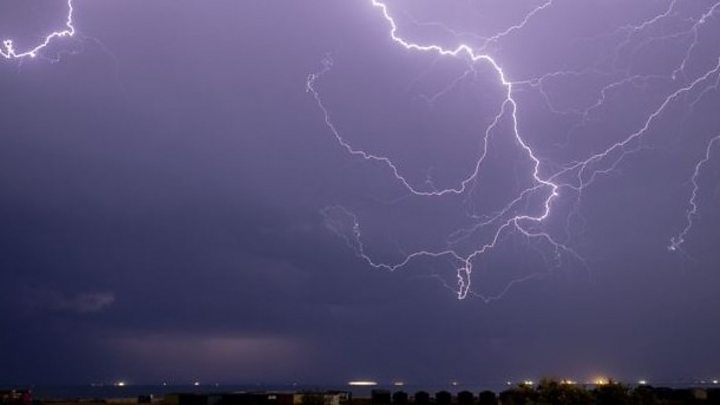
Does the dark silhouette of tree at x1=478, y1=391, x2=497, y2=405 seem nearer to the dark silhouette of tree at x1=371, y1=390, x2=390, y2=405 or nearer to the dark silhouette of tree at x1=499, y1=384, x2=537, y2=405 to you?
the dark silhouette of tree at x1=371, y1=390, x2=390, y2=405

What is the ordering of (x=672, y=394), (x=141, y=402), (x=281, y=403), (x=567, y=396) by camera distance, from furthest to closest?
(x=141, y=402) < (x=672, y=394) < (x=281, y=403) < (x=567, y=396)

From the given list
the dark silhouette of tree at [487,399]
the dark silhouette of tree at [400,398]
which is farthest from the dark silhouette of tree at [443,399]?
the dark silhouette of tree at [400,398]

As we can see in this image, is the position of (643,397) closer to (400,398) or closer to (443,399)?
(443,399)

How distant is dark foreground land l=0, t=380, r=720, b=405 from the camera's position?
890 inches

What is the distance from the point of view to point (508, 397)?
82.3ft

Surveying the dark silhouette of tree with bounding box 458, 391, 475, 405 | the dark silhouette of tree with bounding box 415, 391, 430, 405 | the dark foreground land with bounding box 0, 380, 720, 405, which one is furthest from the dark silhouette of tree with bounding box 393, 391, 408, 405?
the dark silhouette of tree with bounding box 458, 391, 475, 405

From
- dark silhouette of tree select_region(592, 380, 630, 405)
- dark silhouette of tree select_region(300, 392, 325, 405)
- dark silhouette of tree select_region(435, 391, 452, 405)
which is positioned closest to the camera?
dark silhouette of tree select_region(592, 380, 630, 405)

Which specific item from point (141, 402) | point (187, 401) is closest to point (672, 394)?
point (187, 401)

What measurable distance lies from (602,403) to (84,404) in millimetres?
22072

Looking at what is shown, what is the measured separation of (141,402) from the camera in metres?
32.7

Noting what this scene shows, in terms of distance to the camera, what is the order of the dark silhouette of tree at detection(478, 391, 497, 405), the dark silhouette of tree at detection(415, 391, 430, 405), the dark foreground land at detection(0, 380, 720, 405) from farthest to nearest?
the dark silhouette of tree at detection(415, 391, 430, 405) < the dark silhouette of tree at detection(478, 391, 497, 405) < the dark foreground land at detection(0, 380, 720, 405)

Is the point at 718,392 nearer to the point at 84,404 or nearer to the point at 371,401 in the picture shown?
the point at 371,401

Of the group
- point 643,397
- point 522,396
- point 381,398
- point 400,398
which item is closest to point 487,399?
point 400,398

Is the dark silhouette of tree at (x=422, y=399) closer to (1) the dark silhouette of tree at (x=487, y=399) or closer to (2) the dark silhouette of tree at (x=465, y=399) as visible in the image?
(2) the dark silhouette of tree at (x=465, y=399)
